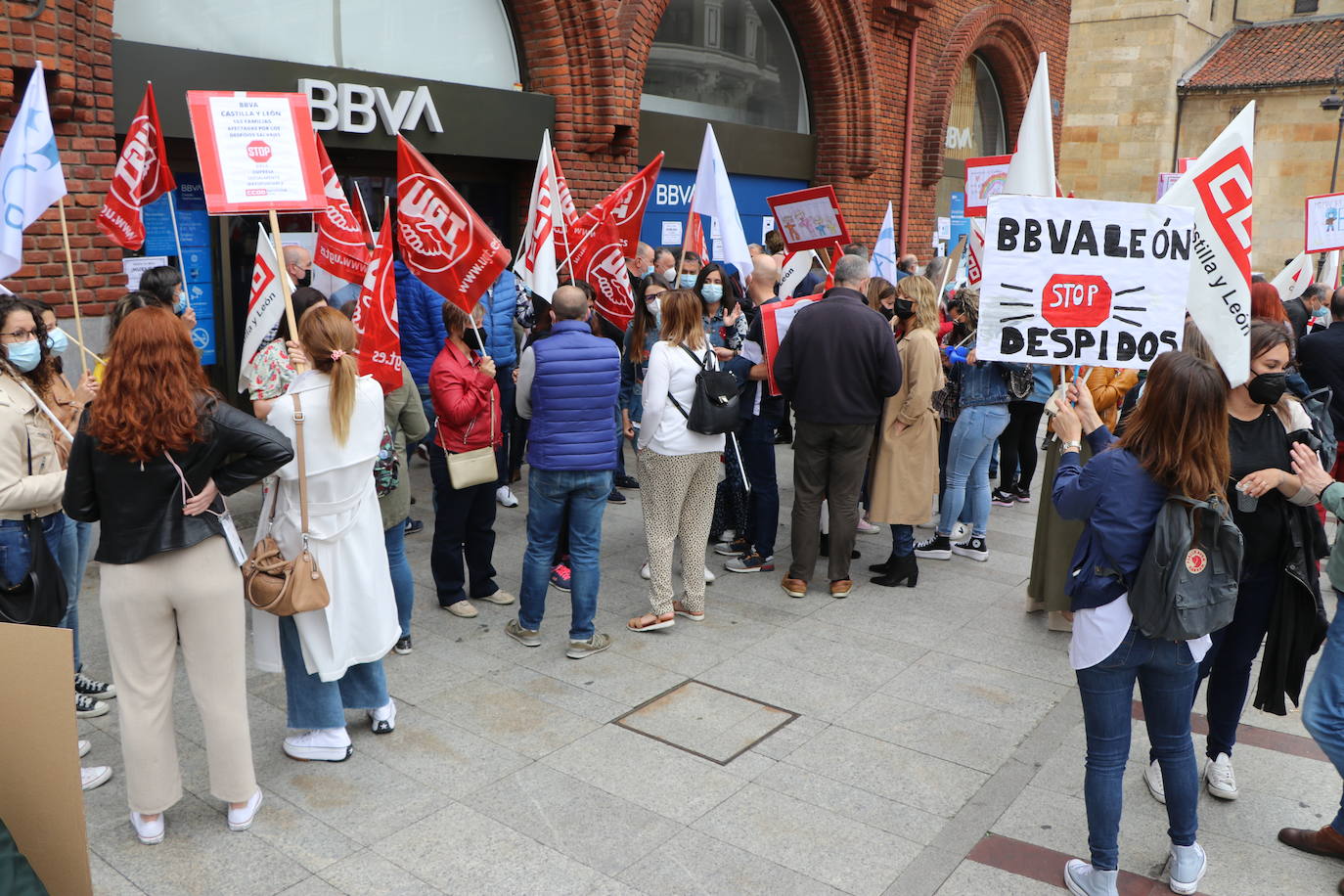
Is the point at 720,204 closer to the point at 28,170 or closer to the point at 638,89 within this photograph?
the point at 638,89

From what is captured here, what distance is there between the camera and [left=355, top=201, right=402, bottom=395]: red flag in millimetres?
5414

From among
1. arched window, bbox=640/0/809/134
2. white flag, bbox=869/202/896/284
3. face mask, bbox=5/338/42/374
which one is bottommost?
face mask, bbox=5/338/42/374

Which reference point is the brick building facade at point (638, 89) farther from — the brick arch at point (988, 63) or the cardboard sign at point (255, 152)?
the cardboard sign at point (255, 152)

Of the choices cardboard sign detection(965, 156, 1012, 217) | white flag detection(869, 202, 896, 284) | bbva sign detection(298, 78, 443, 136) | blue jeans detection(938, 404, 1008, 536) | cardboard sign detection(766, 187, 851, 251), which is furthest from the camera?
cardboard sign detection(965, 156, 1012, 217)

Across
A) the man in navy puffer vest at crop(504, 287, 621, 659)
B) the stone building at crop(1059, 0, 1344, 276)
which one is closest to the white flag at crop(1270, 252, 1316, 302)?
the man in navy puffer vest at crop(504, 287, 621, 659)

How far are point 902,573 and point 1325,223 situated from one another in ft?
19.8

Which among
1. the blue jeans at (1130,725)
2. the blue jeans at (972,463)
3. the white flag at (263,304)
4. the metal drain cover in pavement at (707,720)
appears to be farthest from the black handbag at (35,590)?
the blue jeans at (972,463)

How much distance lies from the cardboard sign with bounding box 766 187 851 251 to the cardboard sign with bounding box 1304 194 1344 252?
4.36m

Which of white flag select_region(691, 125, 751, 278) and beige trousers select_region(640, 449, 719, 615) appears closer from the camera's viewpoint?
beige trousers select_region(640, 449, 719, 615)

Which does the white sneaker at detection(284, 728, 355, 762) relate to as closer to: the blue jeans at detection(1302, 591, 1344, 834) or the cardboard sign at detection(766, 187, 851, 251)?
the blue jeans at detection(1302, 591, 1344, 834)

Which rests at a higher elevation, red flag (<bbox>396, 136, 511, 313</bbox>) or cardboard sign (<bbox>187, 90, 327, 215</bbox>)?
cardboard sign (<bbox>187, 90, 327, 215</bbox>)

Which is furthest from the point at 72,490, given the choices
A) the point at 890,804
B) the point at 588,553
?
the point at 890,804

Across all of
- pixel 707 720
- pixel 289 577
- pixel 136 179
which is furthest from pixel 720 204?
pixel 289 577

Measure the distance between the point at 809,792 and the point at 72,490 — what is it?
295 centimetres
